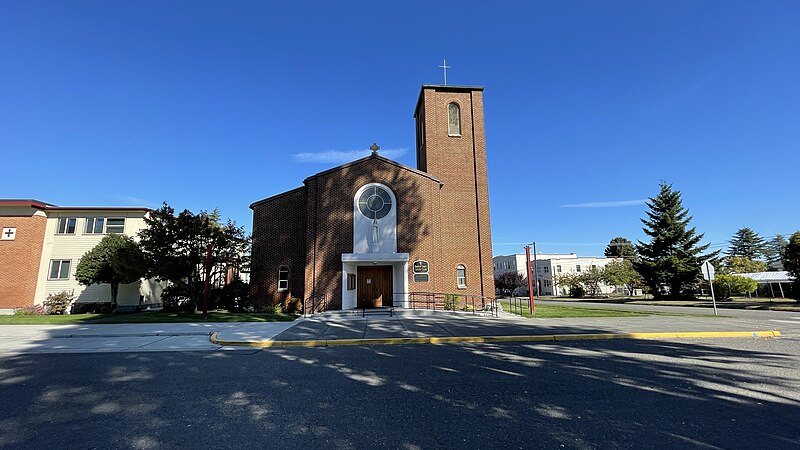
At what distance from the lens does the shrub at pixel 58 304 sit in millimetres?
Result: 22484

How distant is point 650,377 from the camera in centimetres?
678

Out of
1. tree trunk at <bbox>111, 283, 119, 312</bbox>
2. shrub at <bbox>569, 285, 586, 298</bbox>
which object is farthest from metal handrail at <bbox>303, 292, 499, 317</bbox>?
shrub at <bbox>569, 285, 586, 298</bbox>

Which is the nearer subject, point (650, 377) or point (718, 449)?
point (718, 449)

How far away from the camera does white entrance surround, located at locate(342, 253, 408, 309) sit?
19547 mm

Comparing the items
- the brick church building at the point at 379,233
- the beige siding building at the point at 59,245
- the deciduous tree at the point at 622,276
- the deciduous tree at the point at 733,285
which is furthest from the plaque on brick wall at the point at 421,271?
the deciduous tree at the point at 622,276

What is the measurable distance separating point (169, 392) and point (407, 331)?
755 cm

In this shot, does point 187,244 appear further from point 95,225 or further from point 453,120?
point 453,120

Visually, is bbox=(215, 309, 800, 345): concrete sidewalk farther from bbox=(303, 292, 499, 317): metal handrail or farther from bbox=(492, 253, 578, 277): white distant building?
bbox=(492, 253, 578, 277): white distant building

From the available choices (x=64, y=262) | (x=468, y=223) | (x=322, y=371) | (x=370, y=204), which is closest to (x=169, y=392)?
(x=322, y=371)

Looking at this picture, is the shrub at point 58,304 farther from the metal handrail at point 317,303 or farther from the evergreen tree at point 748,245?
the evergreen tree at point 748,245

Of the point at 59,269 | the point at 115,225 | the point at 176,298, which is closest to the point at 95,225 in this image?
the point at 115,225

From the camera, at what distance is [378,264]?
20.6m

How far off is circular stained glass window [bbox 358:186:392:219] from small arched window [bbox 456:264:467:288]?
18.5 ft

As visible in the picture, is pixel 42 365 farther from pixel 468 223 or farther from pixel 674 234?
pixel 674 234
